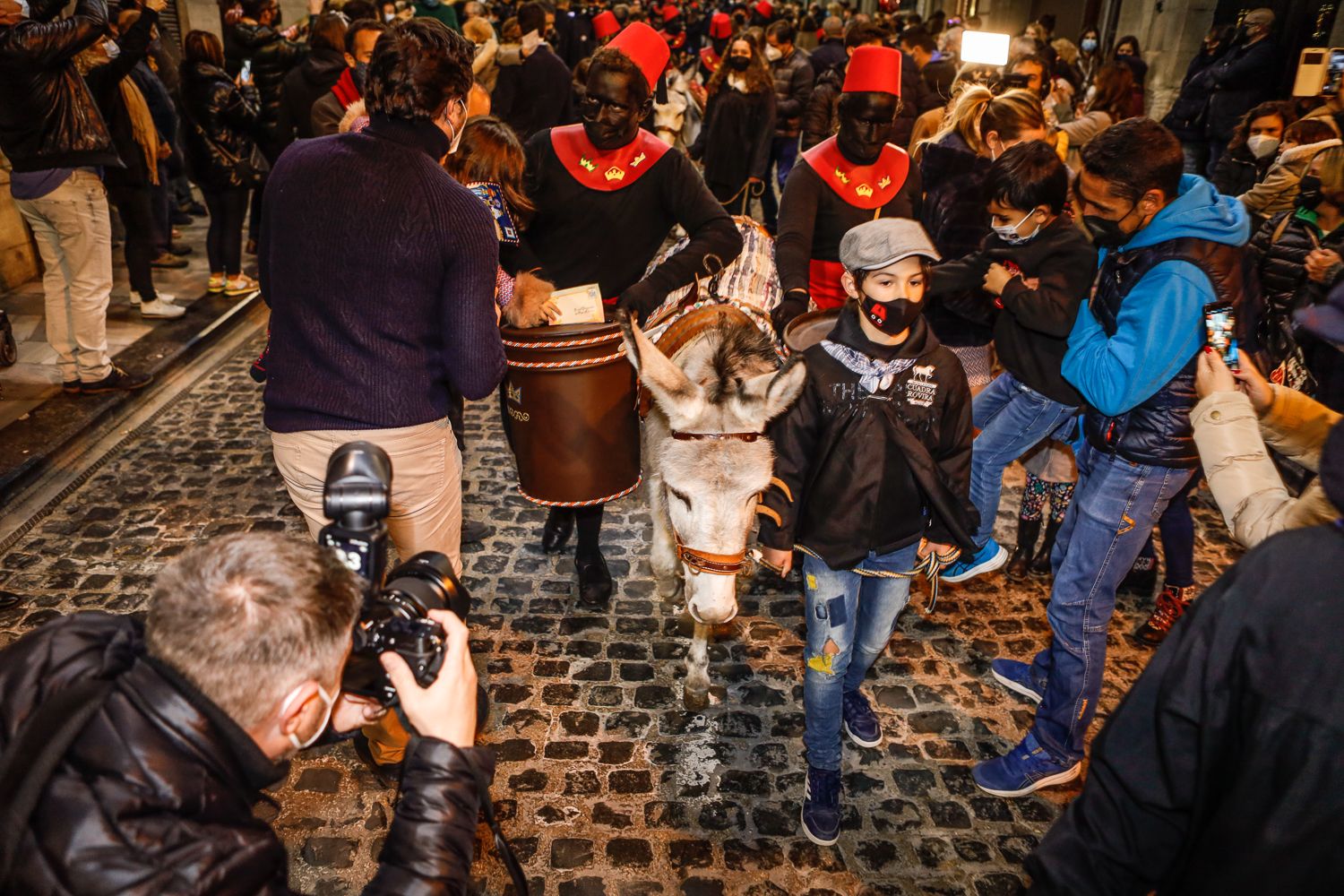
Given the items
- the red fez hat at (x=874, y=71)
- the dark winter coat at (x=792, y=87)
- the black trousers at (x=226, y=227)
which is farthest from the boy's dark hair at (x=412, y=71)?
the dark winter coat at (x=792, y=87)

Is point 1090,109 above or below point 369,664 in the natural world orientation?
above

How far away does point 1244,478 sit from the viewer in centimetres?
219

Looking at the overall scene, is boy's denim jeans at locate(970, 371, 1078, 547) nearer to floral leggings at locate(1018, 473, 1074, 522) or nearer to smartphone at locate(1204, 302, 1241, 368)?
floral leggings at locate(1018, 473, 1074, 522)

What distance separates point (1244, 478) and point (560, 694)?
314 centimetres

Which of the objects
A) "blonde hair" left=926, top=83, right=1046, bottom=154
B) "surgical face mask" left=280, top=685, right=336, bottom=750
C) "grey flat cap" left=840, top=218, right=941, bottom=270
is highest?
"blonde hair" left=926, top=83, right=1046, bottom=154

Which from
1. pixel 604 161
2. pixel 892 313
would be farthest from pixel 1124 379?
pixel 604 161

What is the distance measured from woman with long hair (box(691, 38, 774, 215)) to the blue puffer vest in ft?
22.9

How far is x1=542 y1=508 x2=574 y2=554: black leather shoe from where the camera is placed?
17.2ft

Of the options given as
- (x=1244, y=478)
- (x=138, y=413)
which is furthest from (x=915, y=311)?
(x=138, y=413)

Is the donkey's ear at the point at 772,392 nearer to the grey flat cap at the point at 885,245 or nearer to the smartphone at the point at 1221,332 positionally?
the grey flat cap at the point at 885,245

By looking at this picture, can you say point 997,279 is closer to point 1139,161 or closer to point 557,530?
point 1139,161

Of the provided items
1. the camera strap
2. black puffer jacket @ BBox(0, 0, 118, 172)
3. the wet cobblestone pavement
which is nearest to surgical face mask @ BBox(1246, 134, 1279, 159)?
the wet cobblestone pavement

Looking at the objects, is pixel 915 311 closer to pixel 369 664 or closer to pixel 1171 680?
pixel 1171 680

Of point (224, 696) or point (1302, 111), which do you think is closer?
point (224, 696)
